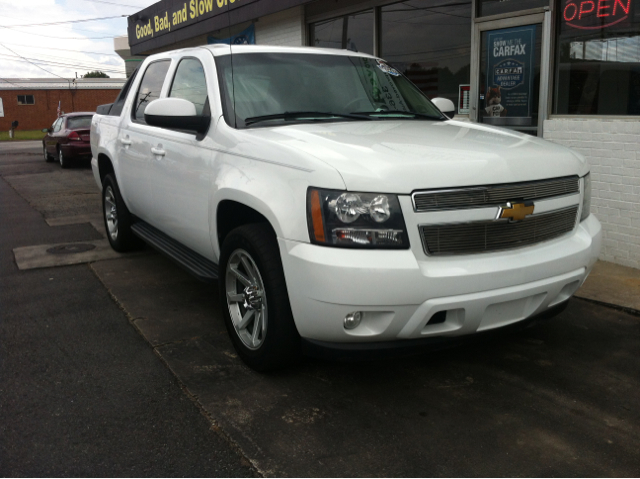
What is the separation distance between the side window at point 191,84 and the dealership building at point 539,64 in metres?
0.42

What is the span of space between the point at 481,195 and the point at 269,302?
48.1 inches

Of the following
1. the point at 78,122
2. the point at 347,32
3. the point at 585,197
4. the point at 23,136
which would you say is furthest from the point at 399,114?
the point at 23,136

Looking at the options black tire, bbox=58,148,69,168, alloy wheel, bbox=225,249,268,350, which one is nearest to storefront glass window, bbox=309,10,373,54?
alloy wheel, bbox=225,249,268,350

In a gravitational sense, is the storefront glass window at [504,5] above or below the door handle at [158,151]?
above

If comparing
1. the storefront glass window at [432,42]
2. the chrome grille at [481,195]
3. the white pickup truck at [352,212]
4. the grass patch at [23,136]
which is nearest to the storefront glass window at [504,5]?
the storefront glass window at [432,42]

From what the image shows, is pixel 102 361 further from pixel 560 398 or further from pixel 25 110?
pixel 25 110

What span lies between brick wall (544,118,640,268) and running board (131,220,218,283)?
4.11 m

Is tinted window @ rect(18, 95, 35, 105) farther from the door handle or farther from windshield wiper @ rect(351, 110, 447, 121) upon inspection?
windshield wiper @ rect(351, 110, 447, 121)

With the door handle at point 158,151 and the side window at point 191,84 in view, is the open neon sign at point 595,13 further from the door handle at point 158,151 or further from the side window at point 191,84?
the door handle at point 158,151

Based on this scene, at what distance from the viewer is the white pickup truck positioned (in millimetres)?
3002

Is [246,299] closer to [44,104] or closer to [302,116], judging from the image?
[302,116]

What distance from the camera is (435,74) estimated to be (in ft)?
29.1

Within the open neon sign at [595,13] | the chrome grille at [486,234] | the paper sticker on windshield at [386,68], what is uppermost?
the open neon sign at [595,13]

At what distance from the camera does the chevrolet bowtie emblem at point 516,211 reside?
3176 millimetres
